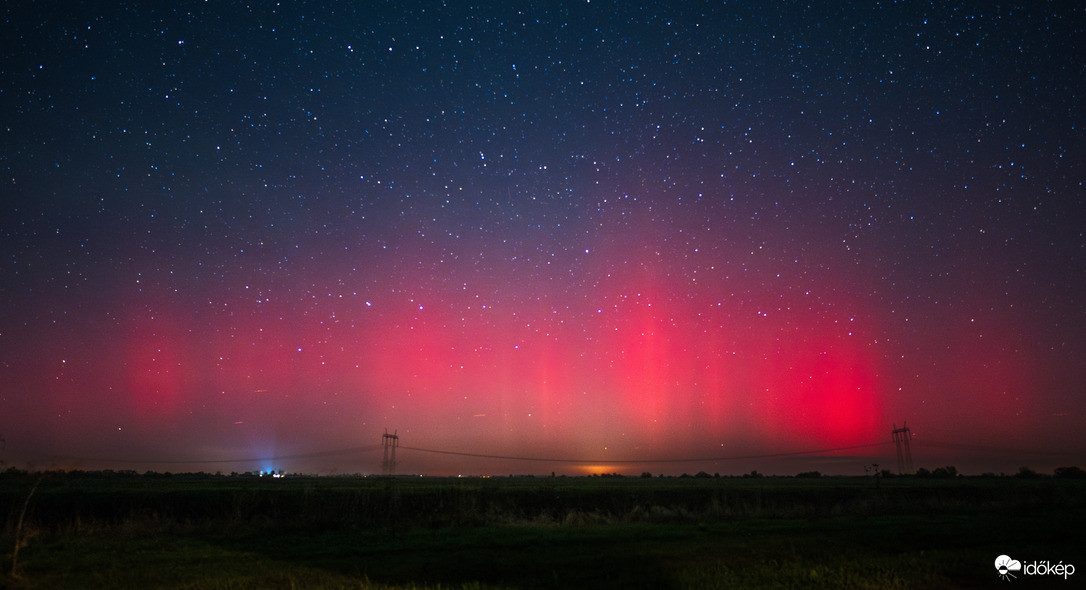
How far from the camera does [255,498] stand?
30.5 meters

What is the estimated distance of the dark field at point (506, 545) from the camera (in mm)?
12602

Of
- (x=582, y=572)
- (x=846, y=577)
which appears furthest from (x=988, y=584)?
(x=582, y=572)

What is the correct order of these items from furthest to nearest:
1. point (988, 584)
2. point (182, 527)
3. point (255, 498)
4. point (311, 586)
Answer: point (255, 498), point (182, 527), point (311, 586), point (988, 584)

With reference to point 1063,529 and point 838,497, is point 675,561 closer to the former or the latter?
point 1063,529

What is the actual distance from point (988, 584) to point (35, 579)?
22031 mm

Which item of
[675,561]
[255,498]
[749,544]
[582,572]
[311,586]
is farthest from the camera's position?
[255,498]

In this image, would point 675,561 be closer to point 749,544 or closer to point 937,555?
point 749,544

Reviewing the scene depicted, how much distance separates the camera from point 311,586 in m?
12.1

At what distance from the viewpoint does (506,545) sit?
60.7ft

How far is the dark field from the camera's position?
12602mm

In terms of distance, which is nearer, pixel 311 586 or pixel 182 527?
pixel 311 586

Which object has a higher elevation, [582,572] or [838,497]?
[582,572]

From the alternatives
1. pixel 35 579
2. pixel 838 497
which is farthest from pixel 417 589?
pixel 838 497

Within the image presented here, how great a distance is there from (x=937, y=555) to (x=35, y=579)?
2301cm
